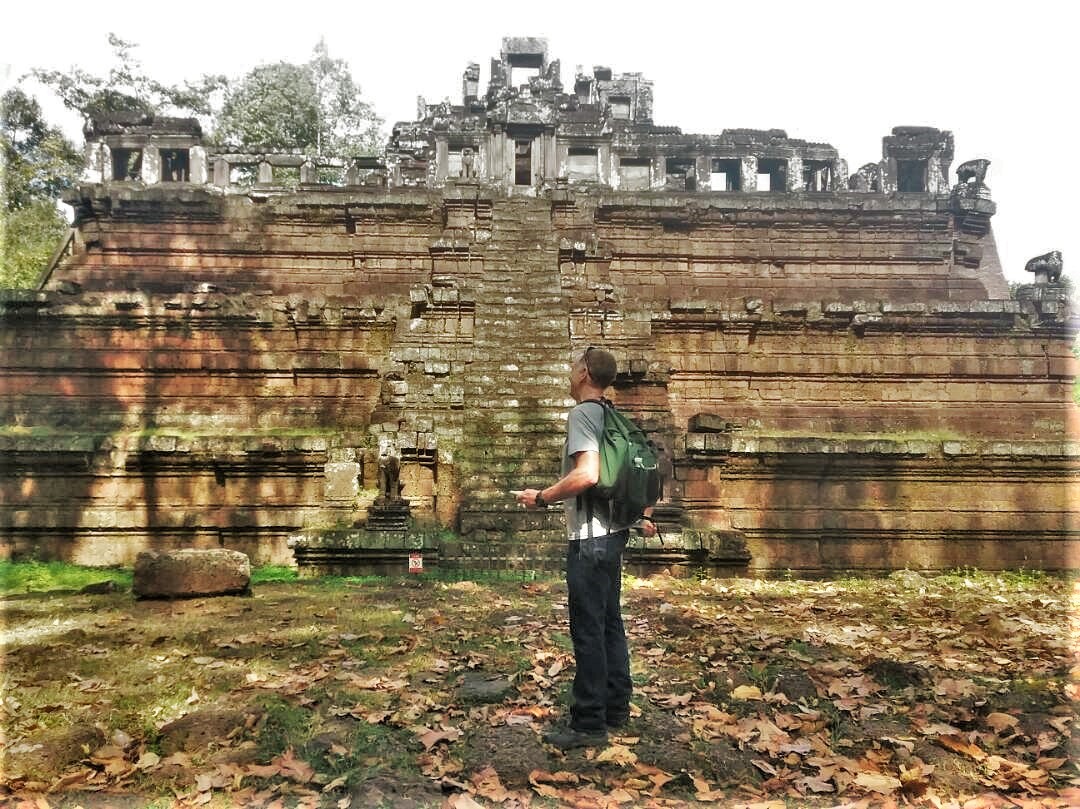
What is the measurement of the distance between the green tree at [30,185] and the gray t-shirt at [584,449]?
26.1m

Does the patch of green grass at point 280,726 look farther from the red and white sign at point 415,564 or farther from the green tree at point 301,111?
the green tree at point 301,111

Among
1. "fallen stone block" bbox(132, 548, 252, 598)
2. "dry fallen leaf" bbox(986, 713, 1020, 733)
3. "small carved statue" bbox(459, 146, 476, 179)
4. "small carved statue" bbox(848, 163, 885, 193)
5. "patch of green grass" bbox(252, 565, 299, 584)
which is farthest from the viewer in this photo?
"small carved statue" bbox(848, 163, 885, 193)

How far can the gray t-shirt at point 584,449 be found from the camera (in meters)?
3.85

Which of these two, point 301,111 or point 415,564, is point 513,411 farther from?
point 301,111

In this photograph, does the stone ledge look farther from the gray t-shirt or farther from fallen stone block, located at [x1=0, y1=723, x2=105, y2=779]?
fallen stone block, located at [x1=0, y1=723, x2=105, y2=779]

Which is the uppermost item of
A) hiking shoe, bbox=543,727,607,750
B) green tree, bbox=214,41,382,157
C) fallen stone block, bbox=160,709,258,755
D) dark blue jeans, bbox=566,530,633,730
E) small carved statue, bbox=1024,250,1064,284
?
green tree, bbox=214,41,382,157

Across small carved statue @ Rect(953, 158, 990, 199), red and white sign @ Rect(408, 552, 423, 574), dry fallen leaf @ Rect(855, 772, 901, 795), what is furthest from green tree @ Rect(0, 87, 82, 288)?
small carved statue @ Rect(953, 158, 990, 199)

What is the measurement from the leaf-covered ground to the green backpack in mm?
1290

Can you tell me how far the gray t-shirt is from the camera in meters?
3.85

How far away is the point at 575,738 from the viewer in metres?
3.82

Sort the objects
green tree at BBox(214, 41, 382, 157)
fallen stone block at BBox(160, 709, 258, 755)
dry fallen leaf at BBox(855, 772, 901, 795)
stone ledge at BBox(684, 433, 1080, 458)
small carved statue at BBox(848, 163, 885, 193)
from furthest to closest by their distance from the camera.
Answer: green tree at BBox(214, 41, 382, 157)
small carved statue at BBox(848, 163, 885, 193)
stone ledge at BBox(684, 433, 1080, 458)
fallen stone block at BBox(160, 709, 258, 755)
dry fallen leaf at BBox(855, 772, 901, 795)

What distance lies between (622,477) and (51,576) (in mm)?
8782

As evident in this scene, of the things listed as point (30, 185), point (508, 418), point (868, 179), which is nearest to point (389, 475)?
point (508, 418)

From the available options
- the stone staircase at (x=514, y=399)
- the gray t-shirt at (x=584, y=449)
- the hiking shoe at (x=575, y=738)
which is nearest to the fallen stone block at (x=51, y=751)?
the hiking shoe at (x=575, y=738)
